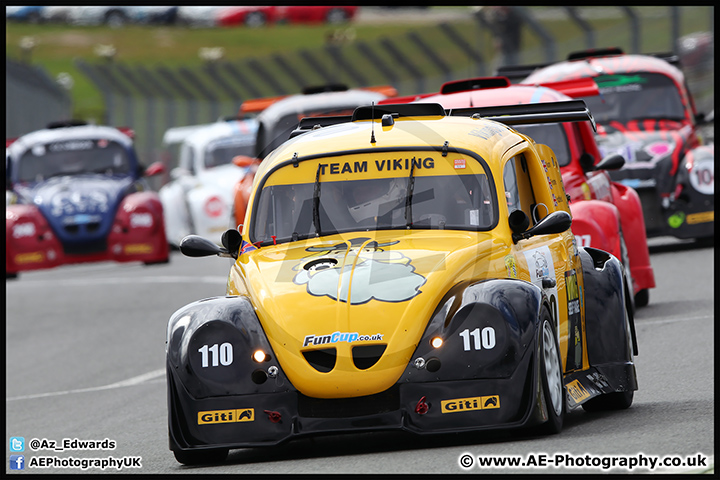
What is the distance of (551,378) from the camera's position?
279 inches

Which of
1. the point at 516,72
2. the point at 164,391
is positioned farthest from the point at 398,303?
the point at 516,72

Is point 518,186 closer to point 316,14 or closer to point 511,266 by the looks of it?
point 511,266

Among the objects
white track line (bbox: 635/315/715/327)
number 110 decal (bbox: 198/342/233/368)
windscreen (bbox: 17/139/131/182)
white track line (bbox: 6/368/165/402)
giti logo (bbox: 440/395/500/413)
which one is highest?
windscreen (bbox: 17/139/131/182)

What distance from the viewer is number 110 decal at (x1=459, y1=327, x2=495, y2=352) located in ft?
22.0

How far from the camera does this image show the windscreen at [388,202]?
7695 mm

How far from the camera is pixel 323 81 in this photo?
31.3 metres

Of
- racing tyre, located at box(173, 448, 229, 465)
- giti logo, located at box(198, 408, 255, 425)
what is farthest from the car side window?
racing tyre, located at box(173, 448, 229, 465)

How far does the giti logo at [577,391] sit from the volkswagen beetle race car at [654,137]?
27.3ft

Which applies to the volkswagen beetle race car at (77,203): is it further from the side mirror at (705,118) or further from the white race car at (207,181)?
the side mirror at (705,118)

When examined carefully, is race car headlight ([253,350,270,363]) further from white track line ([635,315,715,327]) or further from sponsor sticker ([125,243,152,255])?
sponsor sticker ([125,243,152,255])

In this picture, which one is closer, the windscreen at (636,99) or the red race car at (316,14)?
the windscreen at (636,99)

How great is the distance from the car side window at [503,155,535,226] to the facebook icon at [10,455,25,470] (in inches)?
124

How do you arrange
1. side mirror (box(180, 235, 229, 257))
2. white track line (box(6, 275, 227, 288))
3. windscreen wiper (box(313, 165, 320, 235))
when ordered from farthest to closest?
white track line (box(6, 275, 227, 288)), side mirror (box(180, 235, 229, 257)), windscreen wiper (box(313, 165, 320, 235))

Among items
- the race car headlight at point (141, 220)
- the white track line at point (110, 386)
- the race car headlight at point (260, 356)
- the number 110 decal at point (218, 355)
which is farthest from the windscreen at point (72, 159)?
the race car headlight at point (260, 356)
